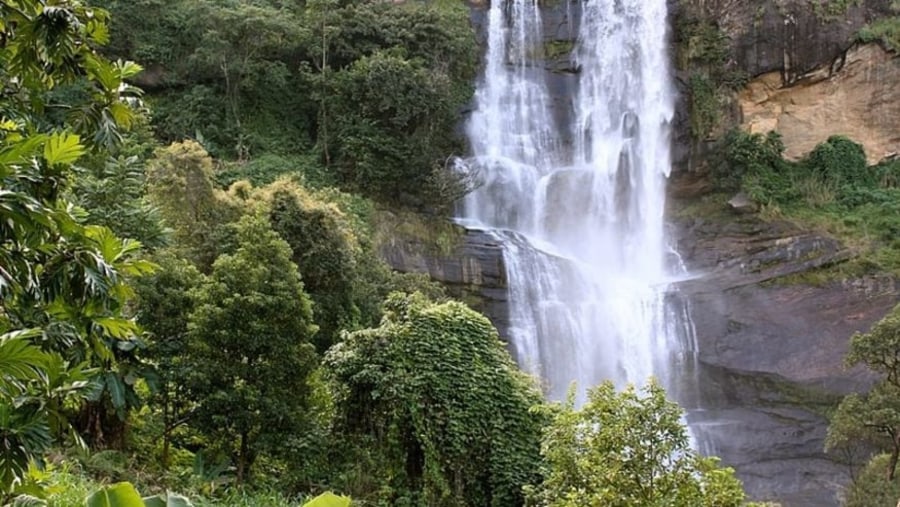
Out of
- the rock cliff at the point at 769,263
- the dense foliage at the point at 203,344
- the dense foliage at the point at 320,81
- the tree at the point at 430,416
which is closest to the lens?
the dense foliage at the point at 203,344

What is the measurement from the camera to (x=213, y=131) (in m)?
23.0

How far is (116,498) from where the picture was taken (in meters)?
2.22

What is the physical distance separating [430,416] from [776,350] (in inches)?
506

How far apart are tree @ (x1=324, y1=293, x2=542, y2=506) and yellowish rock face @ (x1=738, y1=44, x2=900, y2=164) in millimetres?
18245

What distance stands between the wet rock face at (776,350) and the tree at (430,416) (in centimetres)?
897

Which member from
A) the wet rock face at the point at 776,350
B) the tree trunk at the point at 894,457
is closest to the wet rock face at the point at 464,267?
the wet rock face at the point at 776,350

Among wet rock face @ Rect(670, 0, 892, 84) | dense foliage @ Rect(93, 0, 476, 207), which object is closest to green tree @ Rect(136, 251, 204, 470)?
dense foliage @ Rect(93, 0, 476, 207)

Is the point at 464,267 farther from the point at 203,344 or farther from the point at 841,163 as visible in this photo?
the point at 841,163

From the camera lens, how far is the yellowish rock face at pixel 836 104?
24.7 meters

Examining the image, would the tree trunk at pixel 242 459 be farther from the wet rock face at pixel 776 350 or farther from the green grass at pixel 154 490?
the wet rock face at pixel 776 350

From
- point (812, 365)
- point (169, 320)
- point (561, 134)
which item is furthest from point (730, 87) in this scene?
point (169, 320)

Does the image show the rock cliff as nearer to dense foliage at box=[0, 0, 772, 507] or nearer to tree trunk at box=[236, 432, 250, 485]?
dense foliage at box=[0, 0, 772, 507]

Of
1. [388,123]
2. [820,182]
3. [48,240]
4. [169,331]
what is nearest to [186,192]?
[169,331]

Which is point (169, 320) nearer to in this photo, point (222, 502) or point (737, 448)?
point (222, 502)
